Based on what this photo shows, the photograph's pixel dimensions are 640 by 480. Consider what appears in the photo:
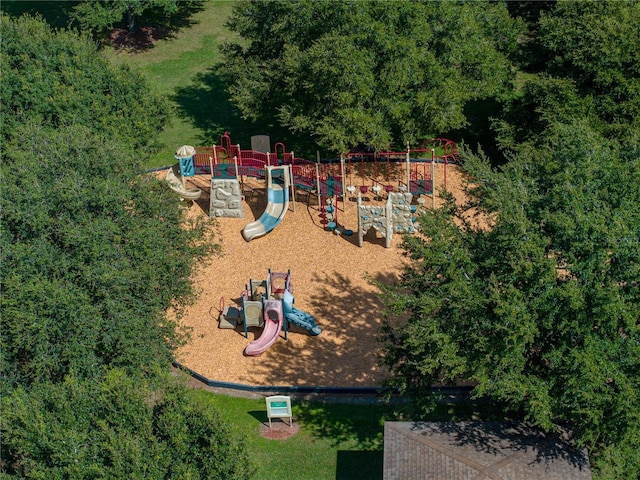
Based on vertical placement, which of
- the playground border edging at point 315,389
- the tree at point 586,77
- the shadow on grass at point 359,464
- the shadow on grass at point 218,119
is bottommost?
the shadow on grass at point 359,464

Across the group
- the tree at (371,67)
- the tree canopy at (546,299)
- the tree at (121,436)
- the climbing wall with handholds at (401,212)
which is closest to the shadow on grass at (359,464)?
the tree canopy at (546,299)

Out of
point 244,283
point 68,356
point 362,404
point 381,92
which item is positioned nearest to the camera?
point 68,356

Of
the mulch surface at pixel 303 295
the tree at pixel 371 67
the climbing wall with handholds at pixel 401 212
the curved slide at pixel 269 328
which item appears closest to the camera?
the mulch surface at pixel 303 295

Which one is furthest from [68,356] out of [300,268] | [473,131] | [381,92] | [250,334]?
[473,131]

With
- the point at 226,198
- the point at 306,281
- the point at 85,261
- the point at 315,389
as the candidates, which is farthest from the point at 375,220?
the point at 85,261

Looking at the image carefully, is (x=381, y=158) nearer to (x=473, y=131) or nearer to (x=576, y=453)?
(x=473, y=131)

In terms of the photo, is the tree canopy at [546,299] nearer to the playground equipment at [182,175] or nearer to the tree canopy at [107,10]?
the playground equipment at [182,175]
